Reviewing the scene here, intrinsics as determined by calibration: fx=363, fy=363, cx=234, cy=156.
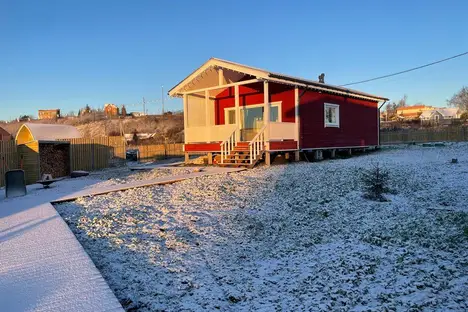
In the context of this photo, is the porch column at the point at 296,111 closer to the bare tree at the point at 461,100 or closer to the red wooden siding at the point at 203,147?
the red wooden siding at the point at 203,147

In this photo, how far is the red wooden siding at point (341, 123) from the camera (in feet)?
52.9

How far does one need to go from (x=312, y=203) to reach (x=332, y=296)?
12.3ft

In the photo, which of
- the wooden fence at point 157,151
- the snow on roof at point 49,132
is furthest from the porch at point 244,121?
the wooden fence at point 157,151

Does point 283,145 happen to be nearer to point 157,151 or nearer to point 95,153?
point 95,153

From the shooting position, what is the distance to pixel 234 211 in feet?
22.5

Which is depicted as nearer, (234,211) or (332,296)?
(332,296)

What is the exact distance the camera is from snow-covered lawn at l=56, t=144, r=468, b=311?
3.61m

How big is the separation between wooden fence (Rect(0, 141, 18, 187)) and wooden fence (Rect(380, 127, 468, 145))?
31.5 metres

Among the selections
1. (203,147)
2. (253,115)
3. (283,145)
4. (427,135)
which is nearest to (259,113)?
(253,115)

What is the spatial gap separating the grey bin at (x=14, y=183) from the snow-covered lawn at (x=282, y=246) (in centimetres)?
338

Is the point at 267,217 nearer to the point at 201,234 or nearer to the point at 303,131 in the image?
the point at 201,234

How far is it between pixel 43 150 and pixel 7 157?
2315mm

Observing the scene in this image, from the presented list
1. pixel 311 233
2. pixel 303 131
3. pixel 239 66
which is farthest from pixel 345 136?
pixel 311 233

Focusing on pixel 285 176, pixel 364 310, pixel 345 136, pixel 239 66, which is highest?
pixel 239 66
